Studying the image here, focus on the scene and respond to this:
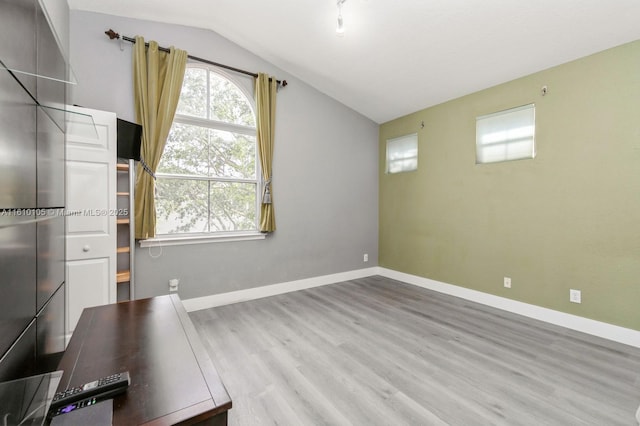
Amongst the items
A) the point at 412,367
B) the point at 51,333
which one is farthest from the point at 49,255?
the point at 412,367

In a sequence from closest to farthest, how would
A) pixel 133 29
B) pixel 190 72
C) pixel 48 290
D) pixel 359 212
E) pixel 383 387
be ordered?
1. pixel 48 290
2. pixel 383 387
3. pixel 133 29
4. pixel 190 72
5. pixel 359 212

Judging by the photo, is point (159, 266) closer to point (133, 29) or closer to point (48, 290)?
point (48, 290)

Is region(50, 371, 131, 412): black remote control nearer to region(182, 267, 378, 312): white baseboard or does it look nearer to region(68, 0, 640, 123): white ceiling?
region(182, 267, 378, 312): white baseboard

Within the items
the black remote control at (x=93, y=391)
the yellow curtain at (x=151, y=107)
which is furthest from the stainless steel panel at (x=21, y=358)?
the yellow curtain at (x=151, y=107)

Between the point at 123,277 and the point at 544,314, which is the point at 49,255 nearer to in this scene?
the point at 123,277

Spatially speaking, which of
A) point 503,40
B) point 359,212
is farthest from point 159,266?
point 503,40

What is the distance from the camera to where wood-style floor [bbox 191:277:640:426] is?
1676 millimetres

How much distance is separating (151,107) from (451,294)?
14.3 feet

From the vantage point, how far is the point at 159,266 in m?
3.09

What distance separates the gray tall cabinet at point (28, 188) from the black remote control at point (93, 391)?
34 centimetres

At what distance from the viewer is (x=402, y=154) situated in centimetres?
464

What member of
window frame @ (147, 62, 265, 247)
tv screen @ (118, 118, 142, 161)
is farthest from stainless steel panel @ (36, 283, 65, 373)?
tv screen @ (118, 118, 142, 161)

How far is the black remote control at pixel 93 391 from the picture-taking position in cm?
83

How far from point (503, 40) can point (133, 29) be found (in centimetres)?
380
